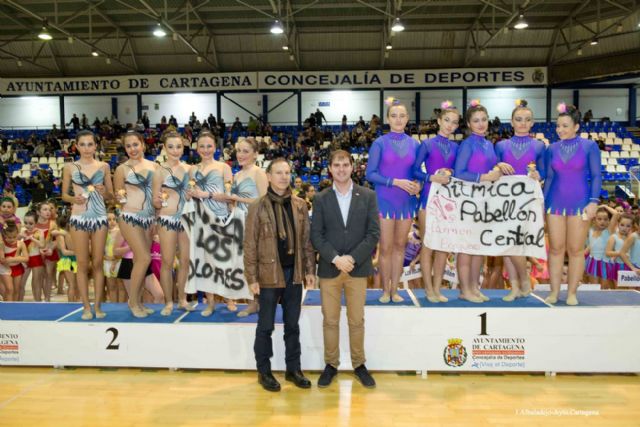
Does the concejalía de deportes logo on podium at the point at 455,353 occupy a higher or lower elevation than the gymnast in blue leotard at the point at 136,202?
lower

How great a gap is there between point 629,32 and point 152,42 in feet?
63.1

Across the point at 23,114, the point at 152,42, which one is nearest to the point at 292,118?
the point at 152,42

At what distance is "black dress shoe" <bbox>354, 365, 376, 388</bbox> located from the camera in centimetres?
458

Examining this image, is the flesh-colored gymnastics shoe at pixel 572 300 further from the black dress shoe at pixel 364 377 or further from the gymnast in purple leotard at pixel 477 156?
the black dress shoe at pixel 364 377

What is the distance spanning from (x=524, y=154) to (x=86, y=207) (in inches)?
165

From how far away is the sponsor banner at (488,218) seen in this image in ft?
16.9

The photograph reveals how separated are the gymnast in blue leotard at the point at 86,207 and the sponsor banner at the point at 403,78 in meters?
20.3

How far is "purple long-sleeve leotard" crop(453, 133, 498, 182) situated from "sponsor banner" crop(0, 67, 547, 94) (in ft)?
Result: 66.2

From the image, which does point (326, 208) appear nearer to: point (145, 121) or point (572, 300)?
point (572, 300)

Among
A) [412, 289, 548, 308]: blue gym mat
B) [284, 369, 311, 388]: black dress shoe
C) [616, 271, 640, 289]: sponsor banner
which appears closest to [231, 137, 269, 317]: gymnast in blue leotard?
[284, 369, 311, 388]: black dress shoe

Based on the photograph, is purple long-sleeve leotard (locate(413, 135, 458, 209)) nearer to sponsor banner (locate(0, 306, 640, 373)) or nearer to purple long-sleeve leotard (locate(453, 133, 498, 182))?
purple long-sleeve leotard (locate(453, 133, 498, 182))

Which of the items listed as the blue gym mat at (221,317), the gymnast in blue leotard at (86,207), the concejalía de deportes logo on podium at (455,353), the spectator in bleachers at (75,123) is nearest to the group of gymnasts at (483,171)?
the concejalía de deportes logo on podium at (455,353)

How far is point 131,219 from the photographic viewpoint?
5090 mm

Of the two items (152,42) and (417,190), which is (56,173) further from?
(417,190)
